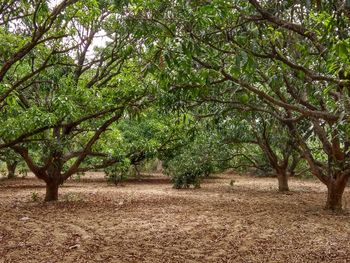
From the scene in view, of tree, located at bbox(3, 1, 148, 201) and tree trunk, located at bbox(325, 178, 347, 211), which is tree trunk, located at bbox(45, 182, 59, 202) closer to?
tree, located at bbox(3, 1, 148, 201)

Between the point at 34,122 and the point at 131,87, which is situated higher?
the point at 131,87

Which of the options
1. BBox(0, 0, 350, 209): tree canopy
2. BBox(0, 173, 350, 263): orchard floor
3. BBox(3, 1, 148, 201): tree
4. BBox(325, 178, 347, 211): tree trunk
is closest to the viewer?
BBox(0, 0, 350, 209): tree canopy

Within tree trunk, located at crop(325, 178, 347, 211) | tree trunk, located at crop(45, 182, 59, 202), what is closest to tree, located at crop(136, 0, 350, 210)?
tree trunk, located at crop(325, 178, 347, 211)

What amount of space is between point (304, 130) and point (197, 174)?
33.3 feet

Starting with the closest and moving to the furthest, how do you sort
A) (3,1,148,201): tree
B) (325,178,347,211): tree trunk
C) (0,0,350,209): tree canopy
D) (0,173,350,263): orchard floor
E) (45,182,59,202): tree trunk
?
(0,0,350,209): tree canopy < (0,173,350,263): orchard floor < (3,1,148,201): tree < (325,178,347,211): tree trunk < (45,182,59,202): tree trunk

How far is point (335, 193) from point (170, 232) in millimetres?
5985

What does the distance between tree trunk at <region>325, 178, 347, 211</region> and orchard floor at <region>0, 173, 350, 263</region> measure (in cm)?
51

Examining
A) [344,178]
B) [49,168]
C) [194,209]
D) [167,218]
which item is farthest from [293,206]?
[49,168]

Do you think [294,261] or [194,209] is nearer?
[294,261]

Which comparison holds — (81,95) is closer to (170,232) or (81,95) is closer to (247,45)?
(170,232)

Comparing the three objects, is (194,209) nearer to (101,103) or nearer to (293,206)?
(293,206)

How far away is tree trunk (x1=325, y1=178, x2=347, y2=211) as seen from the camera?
11.9 metres

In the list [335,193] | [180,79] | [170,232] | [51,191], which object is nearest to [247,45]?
[180,79]

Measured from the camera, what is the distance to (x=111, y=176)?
→ 24.5 metres
